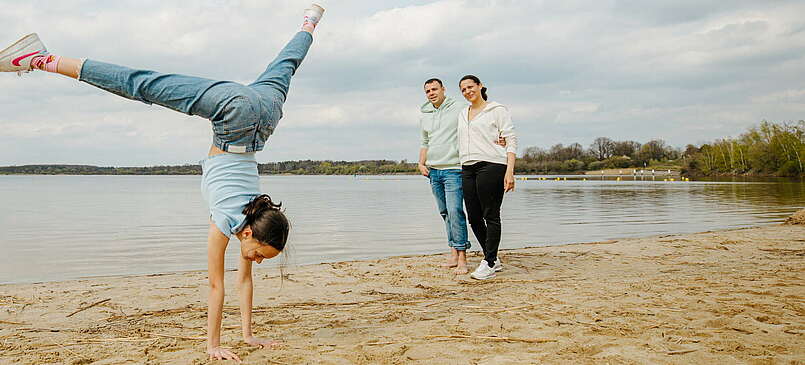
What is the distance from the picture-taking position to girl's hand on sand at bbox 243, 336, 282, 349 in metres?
3.14

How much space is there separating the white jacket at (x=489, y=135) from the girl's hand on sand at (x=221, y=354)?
3326mm

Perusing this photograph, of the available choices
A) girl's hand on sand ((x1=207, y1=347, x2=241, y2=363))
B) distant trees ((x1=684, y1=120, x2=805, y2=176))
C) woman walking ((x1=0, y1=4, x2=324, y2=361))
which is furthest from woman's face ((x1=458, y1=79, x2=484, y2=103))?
distant trees ((x1=684, y1=120, x2=805, y2=176))

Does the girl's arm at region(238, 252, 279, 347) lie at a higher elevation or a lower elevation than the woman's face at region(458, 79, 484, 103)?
lower

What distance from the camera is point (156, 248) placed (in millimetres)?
9328

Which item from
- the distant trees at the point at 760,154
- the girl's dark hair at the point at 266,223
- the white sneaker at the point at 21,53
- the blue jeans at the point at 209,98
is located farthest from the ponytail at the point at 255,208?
the distant trees at the point at 760,154

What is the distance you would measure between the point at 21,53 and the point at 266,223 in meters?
1.83

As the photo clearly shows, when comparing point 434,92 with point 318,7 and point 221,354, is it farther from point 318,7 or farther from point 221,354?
point 221,354

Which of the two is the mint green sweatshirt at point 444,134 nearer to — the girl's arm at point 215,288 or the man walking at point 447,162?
the man walking at point 447,162

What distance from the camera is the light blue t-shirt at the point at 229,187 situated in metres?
2.83

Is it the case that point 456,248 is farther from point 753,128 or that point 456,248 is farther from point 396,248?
point 753,128

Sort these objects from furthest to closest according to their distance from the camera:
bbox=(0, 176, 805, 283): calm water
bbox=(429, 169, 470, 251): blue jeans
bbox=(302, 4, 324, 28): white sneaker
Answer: bbox=(0, 176, 805, 283): calm water < bbox=(429, 169, 470, 251): blue jeans < bbox=(302, 4, 324, 28): white sneaker

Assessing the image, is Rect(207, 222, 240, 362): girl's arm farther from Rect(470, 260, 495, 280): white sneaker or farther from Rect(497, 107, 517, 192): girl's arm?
Rect(497, 107, 517, 192): girl's arm

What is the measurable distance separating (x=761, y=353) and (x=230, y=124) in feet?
9.80

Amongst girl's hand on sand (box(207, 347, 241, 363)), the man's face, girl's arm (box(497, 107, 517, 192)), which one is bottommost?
girl's hand on sand (box(207, 347, 241, 363))
